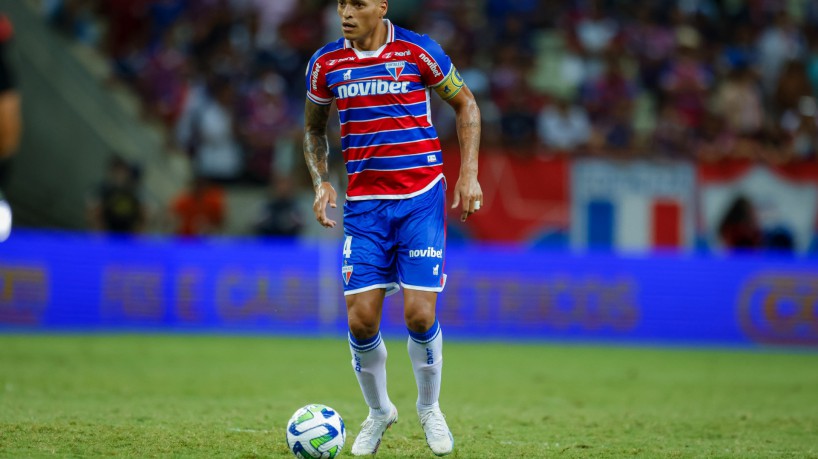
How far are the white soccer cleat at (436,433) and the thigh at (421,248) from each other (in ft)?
2.75

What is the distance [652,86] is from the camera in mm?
21578

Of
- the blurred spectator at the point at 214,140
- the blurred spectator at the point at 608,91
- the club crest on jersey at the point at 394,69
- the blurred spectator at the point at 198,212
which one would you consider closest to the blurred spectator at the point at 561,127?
the blurred spectator at the point at 608,91

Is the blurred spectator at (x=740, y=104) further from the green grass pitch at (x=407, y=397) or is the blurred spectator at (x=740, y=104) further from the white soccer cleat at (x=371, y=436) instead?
the white soccer cleat at (x=371, y=436)

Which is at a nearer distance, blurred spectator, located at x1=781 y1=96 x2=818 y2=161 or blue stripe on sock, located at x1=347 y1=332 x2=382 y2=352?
blue stripe on sock, located at x1=347 y1=332 x2=382 y2=352

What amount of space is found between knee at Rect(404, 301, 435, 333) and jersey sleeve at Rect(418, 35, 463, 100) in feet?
4.66

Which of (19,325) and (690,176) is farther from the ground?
(690,176)

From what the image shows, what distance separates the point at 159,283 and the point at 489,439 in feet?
33.0

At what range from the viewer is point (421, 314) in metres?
7.30

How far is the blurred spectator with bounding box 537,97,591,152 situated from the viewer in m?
19.6

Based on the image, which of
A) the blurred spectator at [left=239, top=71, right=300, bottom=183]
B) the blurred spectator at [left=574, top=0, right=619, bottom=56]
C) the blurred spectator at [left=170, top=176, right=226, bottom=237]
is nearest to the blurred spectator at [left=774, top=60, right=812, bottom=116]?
the blurred spectator at [left=574, top=0, right=619, bottom=56]

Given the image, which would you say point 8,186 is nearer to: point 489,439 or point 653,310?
point 653,310

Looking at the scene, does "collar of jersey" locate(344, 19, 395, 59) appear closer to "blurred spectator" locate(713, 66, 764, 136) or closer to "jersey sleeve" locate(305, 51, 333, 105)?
"jersey sleeve" locate(305, 51, 333, 105)

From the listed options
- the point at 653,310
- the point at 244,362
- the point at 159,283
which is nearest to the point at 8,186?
the point at 159,283

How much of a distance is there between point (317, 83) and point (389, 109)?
555mm
